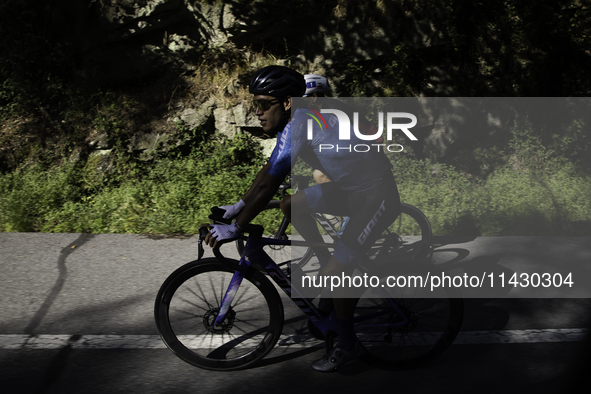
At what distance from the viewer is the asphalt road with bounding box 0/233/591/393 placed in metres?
3.12

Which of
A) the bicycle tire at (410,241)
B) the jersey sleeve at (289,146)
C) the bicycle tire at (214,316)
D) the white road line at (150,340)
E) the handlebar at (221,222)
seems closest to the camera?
the jersey sleeve at (289,146)

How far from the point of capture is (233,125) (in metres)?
10.1

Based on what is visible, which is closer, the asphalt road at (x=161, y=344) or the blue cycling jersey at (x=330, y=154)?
the blue cycling jersey at (x=330, y=154)

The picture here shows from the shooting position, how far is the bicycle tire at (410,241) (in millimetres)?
5235

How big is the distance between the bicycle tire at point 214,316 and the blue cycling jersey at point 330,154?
0.77 m

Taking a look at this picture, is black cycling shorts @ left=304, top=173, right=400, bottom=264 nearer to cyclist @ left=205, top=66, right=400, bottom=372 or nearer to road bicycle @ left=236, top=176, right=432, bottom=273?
cyclist @ left=205, top=66, right=400, bottom=372

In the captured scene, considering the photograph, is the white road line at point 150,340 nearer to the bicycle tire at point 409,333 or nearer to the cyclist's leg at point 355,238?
the bicycle tire at point 409,333

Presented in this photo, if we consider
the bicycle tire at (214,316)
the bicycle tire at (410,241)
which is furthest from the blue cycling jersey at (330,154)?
the bicycle tire at (410,241)

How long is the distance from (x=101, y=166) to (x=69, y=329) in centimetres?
634

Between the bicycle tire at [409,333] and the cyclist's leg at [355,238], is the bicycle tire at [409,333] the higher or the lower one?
the lower one

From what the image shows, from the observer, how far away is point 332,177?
324 centimetres

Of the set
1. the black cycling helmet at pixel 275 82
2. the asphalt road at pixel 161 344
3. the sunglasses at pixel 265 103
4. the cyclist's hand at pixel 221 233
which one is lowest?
the asphalt road at pixel 161 344

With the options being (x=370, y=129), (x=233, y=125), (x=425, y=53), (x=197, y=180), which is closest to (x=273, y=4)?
(x=233, y=125)

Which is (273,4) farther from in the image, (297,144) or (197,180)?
(297,144)
